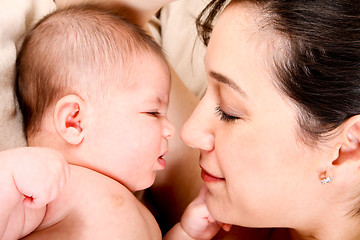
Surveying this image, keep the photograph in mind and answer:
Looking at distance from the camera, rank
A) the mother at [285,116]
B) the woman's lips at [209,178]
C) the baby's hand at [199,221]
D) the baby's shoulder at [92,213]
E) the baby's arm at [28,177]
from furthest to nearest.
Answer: the baby's hand at [199,221] < the woman's lips at [209,178] < the baby's shoulder at [92,213] < the mother at [285,116] < the baby's arm at [28,177]

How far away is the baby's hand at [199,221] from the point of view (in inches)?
54.9

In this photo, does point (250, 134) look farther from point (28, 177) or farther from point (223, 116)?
point (28, 177)

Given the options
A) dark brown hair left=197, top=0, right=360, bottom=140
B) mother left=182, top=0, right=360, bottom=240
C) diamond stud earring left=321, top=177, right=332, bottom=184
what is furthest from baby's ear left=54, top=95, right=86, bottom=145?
diamond stud earring left=321, top=177, right=332, bottom=184

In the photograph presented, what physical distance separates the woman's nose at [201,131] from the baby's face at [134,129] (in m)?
0.19

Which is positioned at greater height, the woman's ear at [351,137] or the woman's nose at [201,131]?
the woman's ear at [351,137]

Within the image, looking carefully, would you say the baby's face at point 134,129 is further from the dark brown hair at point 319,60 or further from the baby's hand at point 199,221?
the dark brown hair at point 319,60

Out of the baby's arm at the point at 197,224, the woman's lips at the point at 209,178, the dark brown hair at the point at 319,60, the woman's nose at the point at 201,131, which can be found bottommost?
the baby's arm at the point at 197,224

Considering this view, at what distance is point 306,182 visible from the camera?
1079mm

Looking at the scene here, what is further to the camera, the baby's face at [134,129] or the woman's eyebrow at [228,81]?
the baby's face at [134,129]

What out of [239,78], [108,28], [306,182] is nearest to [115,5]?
[108,28]

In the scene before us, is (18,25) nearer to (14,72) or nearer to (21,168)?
(14,72)

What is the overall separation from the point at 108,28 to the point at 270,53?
57 cm

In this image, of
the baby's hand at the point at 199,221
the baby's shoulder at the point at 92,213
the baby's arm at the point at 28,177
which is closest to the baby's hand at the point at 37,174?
the baby's arm at the point at 28,177

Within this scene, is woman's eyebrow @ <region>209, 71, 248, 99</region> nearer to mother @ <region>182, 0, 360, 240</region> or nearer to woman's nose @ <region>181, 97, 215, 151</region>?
mother @ <region>182, 0, 360, 240</region>
